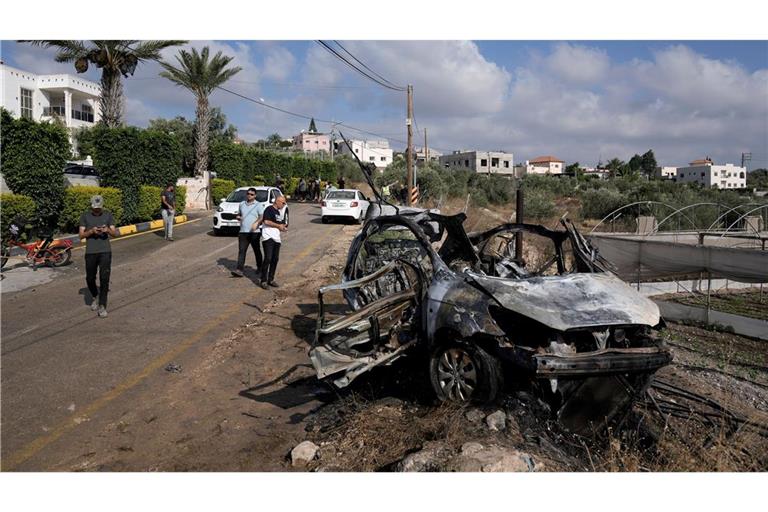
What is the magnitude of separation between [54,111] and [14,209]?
41.7 m

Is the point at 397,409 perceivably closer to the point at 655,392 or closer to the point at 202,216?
the point at 655,392

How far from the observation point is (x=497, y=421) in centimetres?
471

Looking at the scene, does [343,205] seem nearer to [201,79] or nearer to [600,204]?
[201,79]

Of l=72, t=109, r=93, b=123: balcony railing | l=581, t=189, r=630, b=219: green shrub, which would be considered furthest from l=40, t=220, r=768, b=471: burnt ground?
l=72, t=109, r=93, b=123: balcony railing

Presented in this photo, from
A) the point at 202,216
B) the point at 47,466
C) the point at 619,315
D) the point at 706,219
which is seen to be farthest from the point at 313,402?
the point at 706,219

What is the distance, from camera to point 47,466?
429 cm

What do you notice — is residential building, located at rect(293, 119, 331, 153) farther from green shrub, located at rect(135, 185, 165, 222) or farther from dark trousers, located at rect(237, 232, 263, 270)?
dark trousers, located at rect(237, 232, 263, 270)

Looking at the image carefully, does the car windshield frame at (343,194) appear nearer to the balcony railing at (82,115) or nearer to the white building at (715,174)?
the balcony railing at (82,115)

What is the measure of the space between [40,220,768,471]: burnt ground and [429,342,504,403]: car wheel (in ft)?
0.45

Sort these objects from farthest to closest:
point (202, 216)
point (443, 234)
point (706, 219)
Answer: point (706, 219) < point (202, 216) < point (443, 234)

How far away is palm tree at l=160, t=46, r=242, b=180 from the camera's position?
29438mm

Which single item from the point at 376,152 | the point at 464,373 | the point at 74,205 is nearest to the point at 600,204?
the point at 74,205

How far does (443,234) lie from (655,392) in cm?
305

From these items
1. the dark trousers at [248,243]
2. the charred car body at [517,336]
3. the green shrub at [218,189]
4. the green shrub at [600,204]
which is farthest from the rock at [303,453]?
the green shrub at [600,204]
